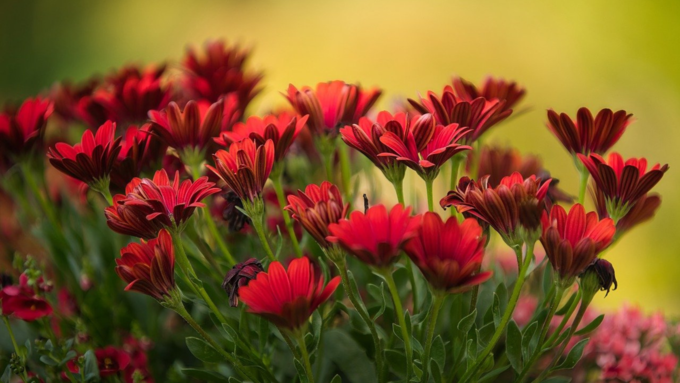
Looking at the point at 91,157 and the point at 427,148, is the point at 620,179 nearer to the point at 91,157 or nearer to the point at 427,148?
the point at 427,148

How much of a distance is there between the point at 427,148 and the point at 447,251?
0.25 feet

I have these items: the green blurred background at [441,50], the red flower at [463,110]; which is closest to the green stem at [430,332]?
the red flower at [463,110]

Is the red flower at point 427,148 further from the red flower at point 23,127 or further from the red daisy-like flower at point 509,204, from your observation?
the red flower at point 23,127

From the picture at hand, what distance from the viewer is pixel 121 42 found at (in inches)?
82.8

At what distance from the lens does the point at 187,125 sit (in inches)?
17.6

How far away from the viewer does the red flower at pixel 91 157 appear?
407mm

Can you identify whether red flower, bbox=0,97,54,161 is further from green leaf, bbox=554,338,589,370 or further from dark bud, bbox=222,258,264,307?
green leaf, bbox=554,338,589,370

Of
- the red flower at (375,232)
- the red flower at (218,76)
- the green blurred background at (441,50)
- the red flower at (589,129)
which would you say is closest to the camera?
the red flower at (375,232)

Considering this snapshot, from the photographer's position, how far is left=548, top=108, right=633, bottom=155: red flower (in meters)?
0.42

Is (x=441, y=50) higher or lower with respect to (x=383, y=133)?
lower

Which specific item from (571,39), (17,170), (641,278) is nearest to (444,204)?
(17,170)

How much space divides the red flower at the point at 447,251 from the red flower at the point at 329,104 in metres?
0.16

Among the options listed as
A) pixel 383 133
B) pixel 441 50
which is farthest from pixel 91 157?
pixel 441 50

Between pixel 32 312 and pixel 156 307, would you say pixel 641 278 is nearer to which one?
pixel 156 307
